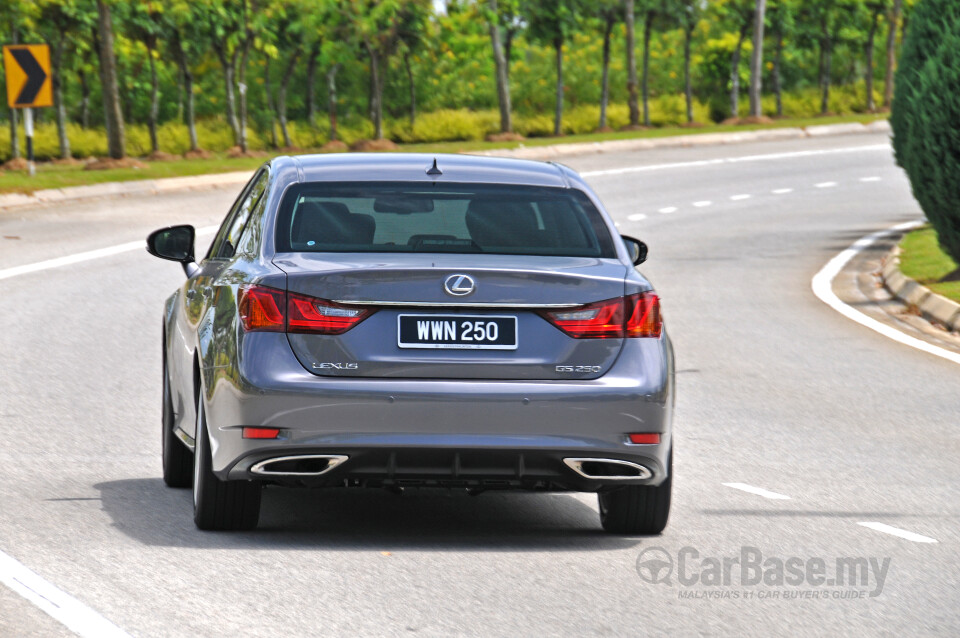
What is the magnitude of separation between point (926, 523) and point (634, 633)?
253 centimetres

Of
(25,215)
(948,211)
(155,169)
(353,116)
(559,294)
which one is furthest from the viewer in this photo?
(353,116)

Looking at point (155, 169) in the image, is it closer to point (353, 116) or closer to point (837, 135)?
point (837, 135)

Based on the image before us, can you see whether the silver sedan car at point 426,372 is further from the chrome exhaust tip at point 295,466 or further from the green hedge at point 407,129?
the green hedge at point 407,129

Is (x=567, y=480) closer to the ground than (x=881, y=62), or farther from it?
farther from it

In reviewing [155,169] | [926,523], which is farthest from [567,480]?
[155,169]

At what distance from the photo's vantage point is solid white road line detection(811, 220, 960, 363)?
13.9 meters

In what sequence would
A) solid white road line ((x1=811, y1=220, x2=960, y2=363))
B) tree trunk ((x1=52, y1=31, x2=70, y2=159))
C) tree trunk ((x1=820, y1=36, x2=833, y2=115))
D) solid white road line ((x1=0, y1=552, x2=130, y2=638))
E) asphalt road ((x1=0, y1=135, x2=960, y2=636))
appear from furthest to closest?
tree trunk ((x1=820, y1=36, x2=833, y2=115)) → tree trunk ((x1=52, y1=31, x2=70, y2=159)) → solid white road line ((x1=811, y1=220, x2=960, y2=363)) → asphalt road ((x1=0, y1=135, x2=960, y2=636)) → solid white road line ((x1=0, y1=552, x2=130, y2=638))

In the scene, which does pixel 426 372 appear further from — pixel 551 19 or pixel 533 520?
pixel 551 19

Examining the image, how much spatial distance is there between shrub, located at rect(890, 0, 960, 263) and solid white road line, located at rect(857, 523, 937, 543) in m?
9.72

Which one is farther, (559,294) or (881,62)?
(881,62)

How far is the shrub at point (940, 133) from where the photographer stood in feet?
54.4

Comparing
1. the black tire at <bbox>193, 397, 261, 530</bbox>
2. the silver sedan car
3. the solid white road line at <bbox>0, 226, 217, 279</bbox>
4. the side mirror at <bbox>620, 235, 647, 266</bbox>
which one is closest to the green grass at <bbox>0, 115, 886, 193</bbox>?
the solid white road line at <bbox>0, 226, 217, 279</bbox>

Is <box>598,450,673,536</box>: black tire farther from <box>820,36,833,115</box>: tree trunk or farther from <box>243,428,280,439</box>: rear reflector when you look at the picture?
<box>820,36,833,115</box>: tree trunk

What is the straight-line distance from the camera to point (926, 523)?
24.8 ft
